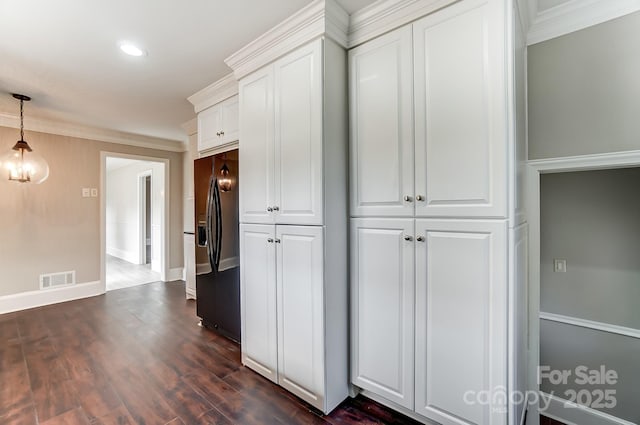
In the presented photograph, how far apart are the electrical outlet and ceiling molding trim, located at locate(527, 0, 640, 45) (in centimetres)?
146

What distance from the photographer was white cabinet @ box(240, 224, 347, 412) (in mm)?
1796

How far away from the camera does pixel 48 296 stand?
12.9 feet

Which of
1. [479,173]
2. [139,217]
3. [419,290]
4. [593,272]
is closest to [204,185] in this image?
[419,290]

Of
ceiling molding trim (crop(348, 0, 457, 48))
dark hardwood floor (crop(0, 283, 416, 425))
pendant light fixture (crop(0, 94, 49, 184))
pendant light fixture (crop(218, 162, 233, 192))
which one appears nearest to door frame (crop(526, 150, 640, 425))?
dark hardwood floor (crop(0, 283, 416, 425))

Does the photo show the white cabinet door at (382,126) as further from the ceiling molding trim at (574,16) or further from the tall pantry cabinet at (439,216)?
the ceiling molding trim at (574,16)

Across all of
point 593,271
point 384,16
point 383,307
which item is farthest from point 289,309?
point 593,271

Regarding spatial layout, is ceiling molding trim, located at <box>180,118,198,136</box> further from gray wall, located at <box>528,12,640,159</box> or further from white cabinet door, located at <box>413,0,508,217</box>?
gray wall, located at <box>528,12,640,159</box>

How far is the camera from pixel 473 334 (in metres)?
1.45

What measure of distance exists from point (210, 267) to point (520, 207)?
8.51 ft

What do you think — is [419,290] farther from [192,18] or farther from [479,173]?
[192,18]

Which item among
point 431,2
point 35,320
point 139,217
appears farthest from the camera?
point 139,217

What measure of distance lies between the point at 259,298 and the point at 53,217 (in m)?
3.74

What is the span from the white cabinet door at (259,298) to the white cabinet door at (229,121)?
3.03ft

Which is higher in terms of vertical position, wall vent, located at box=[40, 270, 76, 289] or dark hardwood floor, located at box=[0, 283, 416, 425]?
wall vent, located at box=[40, 270, 76, 289]
